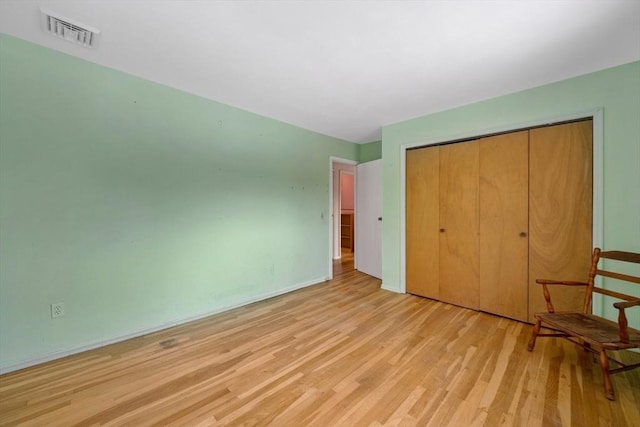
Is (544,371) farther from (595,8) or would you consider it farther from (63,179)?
(63,179)

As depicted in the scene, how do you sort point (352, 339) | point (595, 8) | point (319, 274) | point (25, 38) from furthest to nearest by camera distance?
point (319, 274), point (352, 339), point (25, 38), point (595, 8)

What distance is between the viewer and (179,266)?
255cm

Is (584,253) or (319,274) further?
(319,274)

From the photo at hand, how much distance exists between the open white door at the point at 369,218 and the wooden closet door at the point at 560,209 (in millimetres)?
2001

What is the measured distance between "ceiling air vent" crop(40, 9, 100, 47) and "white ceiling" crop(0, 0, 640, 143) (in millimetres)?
50

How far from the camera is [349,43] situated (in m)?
1.83

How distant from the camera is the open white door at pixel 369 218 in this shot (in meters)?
4.17

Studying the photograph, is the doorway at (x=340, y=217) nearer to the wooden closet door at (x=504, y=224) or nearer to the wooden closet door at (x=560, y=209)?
the wooden closet door at (x=504, y=224)

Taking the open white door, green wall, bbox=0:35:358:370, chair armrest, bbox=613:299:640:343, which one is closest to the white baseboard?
green wall, bbox=0:35:358:370

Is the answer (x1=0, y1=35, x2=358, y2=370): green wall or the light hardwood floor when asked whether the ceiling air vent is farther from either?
the light hardwood floor

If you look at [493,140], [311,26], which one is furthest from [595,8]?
[311,26]

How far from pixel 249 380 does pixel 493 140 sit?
335cm

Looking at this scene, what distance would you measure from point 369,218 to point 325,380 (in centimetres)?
297

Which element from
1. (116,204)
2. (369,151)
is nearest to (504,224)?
(369,151)
